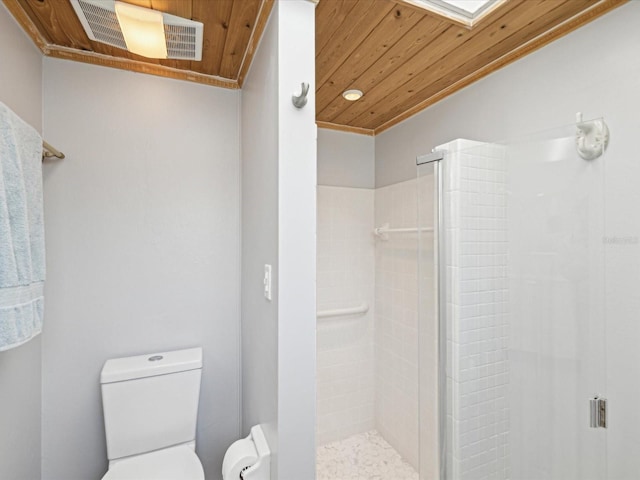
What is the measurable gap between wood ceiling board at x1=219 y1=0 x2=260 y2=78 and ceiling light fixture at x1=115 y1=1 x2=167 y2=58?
27 centimetres

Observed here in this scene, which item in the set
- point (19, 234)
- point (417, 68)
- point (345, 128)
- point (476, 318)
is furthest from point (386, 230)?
point (19, 234)

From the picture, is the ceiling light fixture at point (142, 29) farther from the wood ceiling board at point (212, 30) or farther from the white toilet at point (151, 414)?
the white toilet at point (151, 414)

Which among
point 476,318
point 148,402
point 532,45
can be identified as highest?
point 532,45

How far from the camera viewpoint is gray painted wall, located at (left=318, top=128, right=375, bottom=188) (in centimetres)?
239

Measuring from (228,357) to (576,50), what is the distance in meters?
2.12

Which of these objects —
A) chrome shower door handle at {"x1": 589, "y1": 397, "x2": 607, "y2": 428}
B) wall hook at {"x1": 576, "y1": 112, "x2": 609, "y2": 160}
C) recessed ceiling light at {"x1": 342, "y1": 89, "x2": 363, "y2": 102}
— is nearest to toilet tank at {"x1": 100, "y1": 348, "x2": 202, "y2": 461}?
chrome shower door handle at {"x1": 589, "y1": 397, "x2": 607, "y2": 428}

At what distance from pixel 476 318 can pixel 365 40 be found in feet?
4.06

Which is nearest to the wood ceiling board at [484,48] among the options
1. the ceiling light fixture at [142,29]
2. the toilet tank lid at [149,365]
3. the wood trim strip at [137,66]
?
the wood trim strip at [137,66]

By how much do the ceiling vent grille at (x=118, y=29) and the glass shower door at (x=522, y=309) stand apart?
1.17 metres

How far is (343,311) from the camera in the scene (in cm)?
234

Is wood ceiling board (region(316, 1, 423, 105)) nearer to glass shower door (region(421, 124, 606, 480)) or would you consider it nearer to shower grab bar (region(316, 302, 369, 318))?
glass shower door (region(421, 124, 606, 480))

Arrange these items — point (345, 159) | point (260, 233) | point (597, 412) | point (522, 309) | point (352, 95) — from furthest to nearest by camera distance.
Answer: point (345, 159) < point (352, 95) < point (260, 233) < point (522, 309) < point (597, 412)

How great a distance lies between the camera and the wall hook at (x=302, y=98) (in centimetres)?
105

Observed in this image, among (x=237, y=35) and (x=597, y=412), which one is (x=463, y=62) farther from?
(x=597, y=412)
